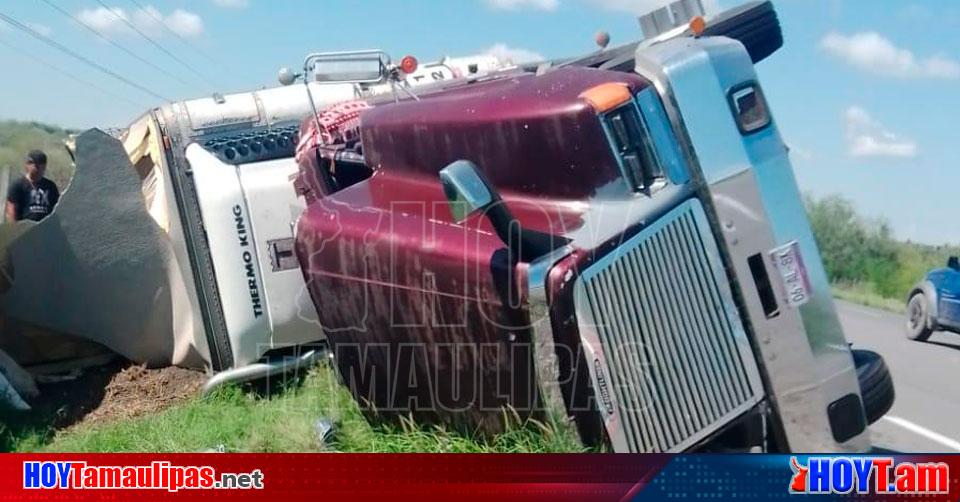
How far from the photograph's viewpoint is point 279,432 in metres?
3.41

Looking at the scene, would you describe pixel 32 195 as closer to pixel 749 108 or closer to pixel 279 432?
pixel 279 432

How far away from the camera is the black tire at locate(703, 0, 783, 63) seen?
11.1 ft

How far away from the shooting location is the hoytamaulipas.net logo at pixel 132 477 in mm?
3178

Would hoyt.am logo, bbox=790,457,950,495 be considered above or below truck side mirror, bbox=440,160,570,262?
below

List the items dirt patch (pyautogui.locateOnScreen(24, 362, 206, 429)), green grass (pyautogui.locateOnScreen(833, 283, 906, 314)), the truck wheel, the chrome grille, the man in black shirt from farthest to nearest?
the truck wheel → the man in black shirt → dirt patch (pyautogui.locateOnScreen(24, 362, 206, 429)) → green grass (pyautogui.locateOnScreen(833, 283, 906, 314)) → the chrome grille

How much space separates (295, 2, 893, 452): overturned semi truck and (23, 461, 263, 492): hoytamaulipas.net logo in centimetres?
72

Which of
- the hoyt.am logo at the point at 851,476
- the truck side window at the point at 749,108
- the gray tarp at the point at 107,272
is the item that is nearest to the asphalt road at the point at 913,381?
the hoyt.am logo at the point at 851,476

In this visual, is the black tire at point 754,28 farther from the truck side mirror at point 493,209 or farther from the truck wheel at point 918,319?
the truck wheel at point 918,319

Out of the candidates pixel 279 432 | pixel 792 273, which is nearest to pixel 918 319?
pixel 792 273

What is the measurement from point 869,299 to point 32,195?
3978 mm

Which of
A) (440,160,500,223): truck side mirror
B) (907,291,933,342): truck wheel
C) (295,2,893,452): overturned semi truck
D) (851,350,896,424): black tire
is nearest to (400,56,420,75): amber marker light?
(295,2,893,452): overturned semi truck

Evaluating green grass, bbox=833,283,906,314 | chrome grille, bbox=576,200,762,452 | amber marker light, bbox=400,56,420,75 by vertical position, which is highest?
amber marker light, bbox=400,56,420,75

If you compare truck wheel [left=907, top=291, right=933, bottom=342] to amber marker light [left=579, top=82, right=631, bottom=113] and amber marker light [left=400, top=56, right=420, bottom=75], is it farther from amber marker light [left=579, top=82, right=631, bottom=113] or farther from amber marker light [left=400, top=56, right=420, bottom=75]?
amber marker light [left=579, top=82, right=631, bottom=113]

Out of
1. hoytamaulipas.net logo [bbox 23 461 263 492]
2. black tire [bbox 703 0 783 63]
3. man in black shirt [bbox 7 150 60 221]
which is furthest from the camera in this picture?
man in black shirt [bbox 7 150 60 221]
